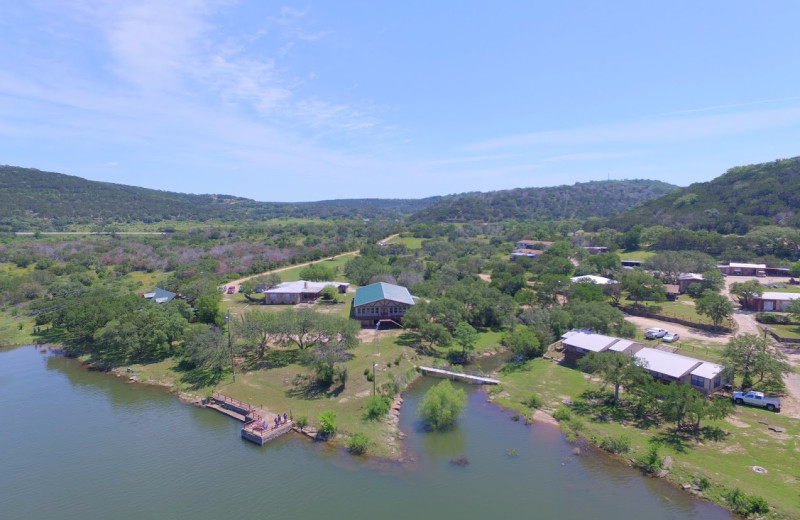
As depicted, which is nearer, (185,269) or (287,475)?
(287,475)

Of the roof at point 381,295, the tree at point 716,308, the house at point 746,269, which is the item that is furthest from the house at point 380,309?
the house at point 746,269

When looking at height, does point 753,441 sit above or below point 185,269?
below

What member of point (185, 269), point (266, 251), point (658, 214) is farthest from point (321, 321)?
point (658, 214)

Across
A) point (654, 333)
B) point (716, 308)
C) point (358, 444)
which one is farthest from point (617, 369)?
point (716, 308)

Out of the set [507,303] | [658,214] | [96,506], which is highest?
[658,214]

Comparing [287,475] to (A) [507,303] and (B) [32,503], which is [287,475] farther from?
(A) [507,303]

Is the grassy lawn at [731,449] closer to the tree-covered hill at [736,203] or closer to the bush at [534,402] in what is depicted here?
the bush at [534,402]

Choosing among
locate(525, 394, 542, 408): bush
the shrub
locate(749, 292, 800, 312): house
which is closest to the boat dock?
locate(525, 394, 542, 408): bush

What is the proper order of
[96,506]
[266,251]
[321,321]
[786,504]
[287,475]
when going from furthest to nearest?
[266,251], [321,321], [287,475], [96,506], [786,504]
